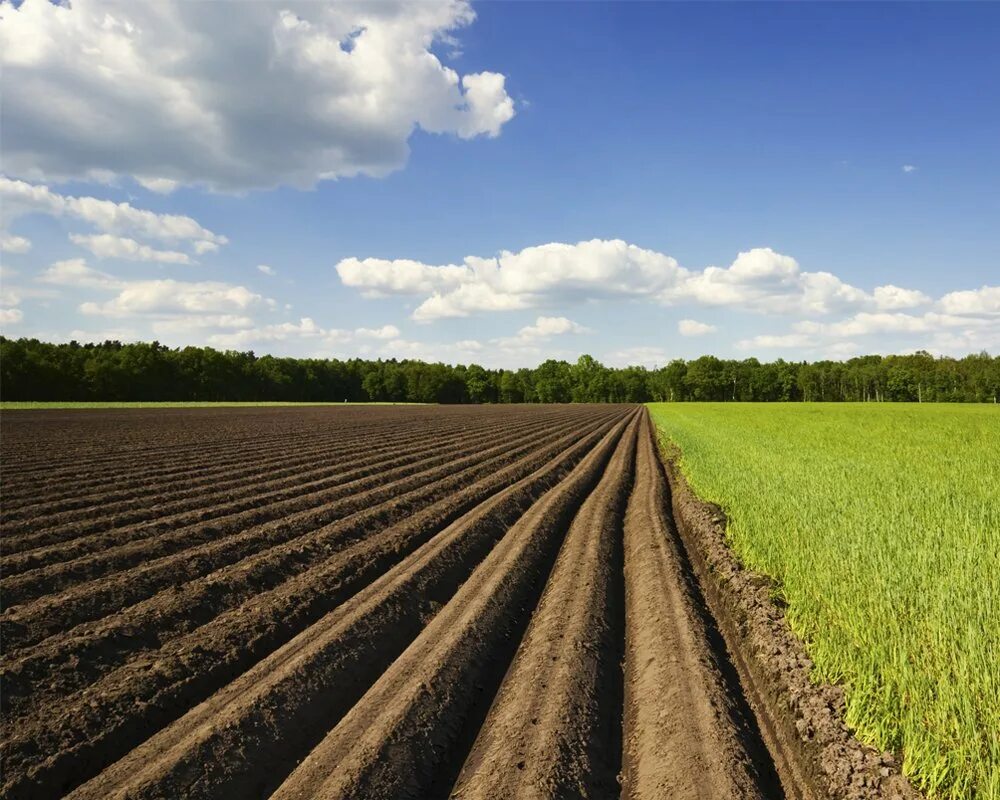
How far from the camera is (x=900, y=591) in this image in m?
5.45

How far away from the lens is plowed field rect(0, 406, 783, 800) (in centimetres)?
402

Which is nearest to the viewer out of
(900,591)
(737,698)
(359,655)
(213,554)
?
(737,698)

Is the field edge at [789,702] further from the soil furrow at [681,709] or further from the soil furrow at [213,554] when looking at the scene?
the soil furrow at [213,554]

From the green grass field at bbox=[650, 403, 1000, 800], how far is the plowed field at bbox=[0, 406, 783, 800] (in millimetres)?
909

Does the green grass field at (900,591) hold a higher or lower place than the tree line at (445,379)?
lower

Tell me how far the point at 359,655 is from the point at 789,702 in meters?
3.73

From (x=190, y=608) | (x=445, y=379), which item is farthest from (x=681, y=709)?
(x=445, y=379)

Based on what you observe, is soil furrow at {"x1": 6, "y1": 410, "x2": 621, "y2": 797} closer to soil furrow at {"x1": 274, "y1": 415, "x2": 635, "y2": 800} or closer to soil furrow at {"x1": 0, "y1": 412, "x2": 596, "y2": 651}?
soil furrow at {"x1": 274, "y1": 415, "x2": 635, "y2": 800}

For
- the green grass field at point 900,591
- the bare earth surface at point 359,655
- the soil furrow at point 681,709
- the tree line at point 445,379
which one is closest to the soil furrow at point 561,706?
the bare earth surface at point 359,655

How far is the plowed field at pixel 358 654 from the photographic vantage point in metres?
4.02

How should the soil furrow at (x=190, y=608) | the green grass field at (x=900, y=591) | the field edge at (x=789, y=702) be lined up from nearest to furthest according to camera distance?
1. the green grass field at (x=900, y=591)
2. the field edge at (x=789, y=702)
3. the soil furrow at (x=190, y=608)

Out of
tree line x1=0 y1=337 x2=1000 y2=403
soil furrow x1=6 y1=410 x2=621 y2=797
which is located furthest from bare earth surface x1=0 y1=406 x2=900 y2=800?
tree line x1=0 y1=337 x2=1000 y2=403

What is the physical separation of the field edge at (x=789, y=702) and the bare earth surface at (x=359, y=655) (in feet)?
0.53

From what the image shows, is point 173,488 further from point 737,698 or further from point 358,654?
point 737,698
